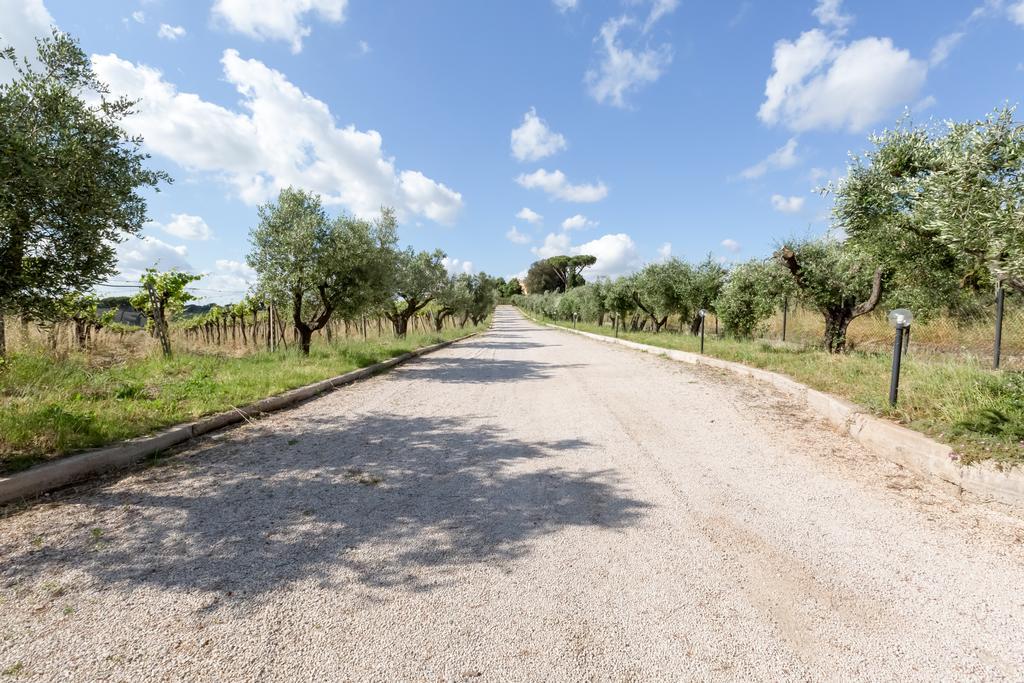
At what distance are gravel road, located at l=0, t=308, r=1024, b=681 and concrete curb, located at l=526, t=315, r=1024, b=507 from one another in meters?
Answer: 0.20

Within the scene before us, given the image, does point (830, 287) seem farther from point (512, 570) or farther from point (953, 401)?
point (512, 570)

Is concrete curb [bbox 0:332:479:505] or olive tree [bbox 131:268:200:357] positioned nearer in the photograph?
concrete curb [bbox 0:332:479:505]

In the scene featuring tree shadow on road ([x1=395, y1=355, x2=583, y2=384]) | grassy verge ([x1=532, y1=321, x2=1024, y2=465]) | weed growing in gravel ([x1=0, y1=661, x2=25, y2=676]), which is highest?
grassy verge ([x1=532, y1=321, x2=1024, y2=465])

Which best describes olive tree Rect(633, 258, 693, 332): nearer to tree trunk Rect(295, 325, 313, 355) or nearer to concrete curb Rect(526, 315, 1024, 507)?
concrete curb Rect(526, 315, 1024, 507)

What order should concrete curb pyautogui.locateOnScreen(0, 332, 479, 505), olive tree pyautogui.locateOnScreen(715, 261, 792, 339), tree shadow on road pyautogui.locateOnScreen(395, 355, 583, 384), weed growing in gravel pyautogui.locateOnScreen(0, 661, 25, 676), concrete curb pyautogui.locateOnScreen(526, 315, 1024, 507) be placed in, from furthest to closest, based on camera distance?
olive tree pyautogui.locateOnScreen(715, 261, 792, 339), tree shadow on road pyautogui.locateOnScreen(395, 355, 583, 384), concrete curb pyautogui.locateOnScreen(0, 332, 479, 505), concrete curb pyautogui.locateOnScreen(526, 315, 1024, 507), weed growing in gravel pyautogui.locateOnScreen(0, 661, 25, 676)

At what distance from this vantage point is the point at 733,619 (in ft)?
7.24

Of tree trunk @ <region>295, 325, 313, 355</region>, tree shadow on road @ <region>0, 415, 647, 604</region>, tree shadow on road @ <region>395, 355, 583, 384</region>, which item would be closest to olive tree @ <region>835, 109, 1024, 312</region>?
tree shadow on road @ <region>0, 415, 647, 604</region>

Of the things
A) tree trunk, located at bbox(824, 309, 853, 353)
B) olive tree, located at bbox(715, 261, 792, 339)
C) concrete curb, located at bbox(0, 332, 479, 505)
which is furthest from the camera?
olive tree, located at bbox(715, 261, 792, 339)

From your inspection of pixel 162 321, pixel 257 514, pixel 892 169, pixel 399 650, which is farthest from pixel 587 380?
pixel 162 321

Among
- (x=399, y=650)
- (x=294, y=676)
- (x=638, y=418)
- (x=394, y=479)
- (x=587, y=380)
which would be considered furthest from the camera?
(x=587, y=380)

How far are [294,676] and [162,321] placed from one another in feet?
43.7

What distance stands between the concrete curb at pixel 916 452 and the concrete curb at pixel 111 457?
24.9ft

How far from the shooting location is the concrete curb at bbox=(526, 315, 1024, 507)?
3.49 metres

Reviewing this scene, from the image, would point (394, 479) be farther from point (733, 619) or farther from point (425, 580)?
point (733, 619)
